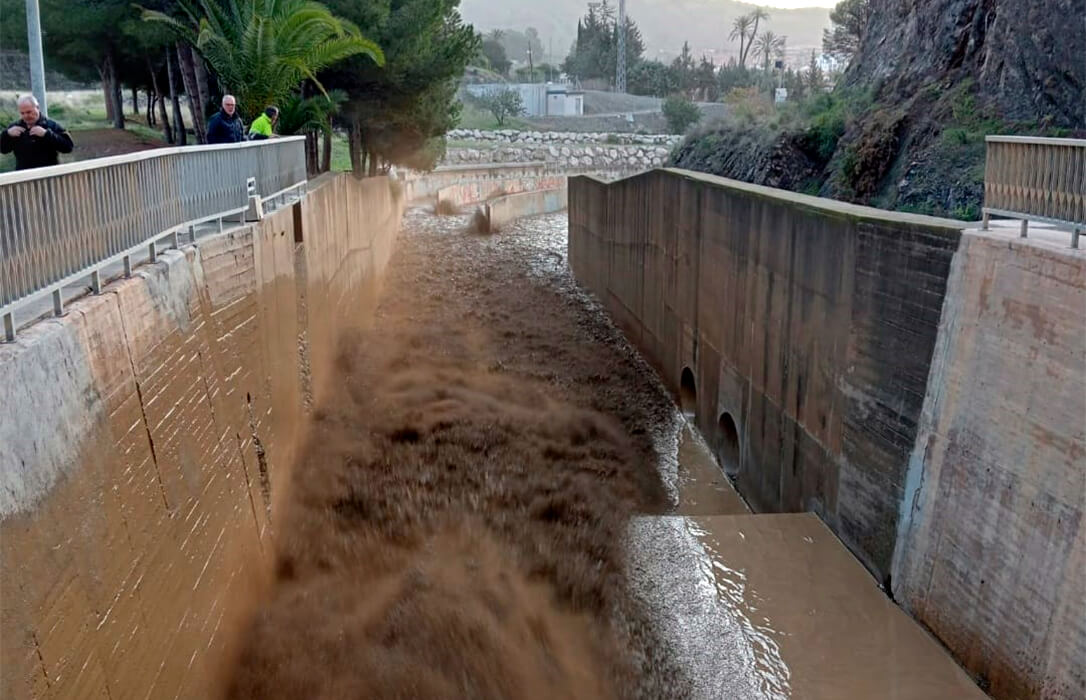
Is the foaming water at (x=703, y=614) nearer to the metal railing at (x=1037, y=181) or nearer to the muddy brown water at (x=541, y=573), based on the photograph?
the muddy brown water at (x=541, y=573)

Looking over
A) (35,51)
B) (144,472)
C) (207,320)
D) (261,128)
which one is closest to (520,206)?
(261,128)

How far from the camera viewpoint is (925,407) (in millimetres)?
7660

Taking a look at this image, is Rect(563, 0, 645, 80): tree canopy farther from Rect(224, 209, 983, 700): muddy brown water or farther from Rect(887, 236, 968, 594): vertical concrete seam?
Rect(887, 236, 968, 594): vertical concrete seam

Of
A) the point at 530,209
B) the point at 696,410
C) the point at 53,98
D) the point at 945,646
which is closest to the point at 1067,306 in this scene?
the point at 945,646

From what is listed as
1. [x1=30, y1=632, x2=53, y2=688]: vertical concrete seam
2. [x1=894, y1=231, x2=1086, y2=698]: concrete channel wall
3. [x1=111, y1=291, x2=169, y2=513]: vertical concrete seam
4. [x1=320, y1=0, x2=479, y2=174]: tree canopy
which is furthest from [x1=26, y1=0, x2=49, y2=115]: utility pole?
[x1=320, y1=0, x2=479, y2=174]: tree canopy

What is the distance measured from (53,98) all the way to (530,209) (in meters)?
21.8

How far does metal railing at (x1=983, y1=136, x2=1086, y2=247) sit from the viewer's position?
6168 millimetres

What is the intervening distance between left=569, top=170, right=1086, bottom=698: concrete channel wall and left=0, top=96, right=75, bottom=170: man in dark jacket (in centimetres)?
676

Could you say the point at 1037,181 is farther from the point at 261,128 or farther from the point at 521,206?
the point at 521,206

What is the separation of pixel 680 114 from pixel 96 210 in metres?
73.7

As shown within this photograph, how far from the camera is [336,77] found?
2408 cm

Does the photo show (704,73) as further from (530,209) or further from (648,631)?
(648,631)

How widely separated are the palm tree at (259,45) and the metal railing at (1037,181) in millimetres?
10450

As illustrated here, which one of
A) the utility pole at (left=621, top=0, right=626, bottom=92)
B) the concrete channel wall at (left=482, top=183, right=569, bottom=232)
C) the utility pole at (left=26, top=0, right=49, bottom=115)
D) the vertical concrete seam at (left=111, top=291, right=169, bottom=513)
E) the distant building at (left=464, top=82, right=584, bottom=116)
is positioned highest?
the utility pole at (left=621, top=0, right=626, bottom=92)
